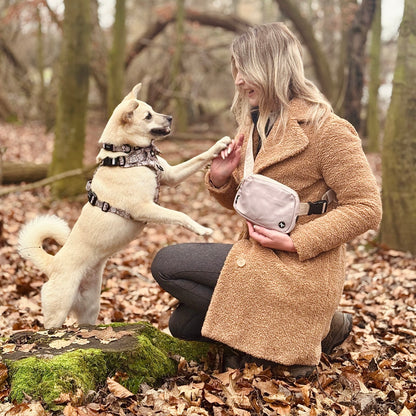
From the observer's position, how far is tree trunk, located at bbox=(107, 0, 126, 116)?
10.1 metres

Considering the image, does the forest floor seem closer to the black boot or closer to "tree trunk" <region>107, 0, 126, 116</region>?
the black boot

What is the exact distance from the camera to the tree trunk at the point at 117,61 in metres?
10.1

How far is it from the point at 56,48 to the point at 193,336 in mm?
19025

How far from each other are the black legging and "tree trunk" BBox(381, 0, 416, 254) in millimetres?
2879

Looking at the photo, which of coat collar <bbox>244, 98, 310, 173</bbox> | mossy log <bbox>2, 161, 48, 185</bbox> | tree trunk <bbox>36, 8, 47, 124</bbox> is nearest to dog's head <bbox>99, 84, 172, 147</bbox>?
coat collar <bbox>244, 98, 310, 173</bbox>

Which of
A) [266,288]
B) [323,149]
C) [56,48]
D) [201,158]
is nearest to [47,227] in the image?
[201,158]

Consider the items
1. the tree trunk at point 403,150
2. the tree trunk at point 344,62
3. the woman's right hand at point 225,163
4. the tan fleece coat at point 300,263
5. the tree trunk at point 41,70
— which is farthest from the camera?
the tree trunk at point 41,70

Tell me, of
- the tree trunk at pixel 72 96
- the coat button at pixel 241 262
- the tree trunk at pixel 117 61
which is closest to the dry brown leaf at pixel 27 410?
the coat button at pixel 241 262

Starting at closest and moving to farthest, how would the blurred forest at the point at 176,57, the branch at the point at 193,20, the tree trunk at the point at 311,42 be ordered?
the blurred forest at the point at 176,57, the tree trunk at the point at 311,42, the branch at the point at 193,20

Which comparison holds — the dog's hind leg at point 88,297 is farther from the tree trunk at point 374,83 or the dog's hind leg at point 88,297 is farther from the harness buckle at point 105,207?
the tree trunk at point 374,83

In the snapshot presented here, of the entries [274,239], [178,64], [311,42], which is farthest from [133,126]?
[178,64]

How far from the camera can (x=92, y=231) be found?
120 inches

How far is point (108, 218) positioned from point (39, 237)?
1.69ft

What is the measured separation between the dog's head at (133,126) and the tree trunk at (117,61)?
7.34 m
